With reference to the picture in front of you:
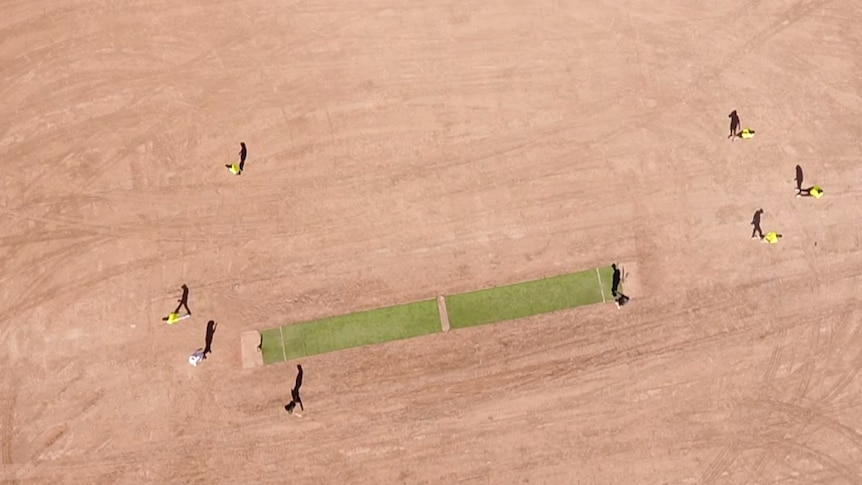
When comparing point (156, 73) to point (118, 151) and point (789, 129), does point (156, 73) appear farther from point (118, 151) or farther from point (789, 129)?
point (789, 129)

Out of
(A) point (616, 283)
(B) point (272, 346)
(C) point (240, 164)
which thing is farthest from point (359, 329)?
(A) point (616, 283)

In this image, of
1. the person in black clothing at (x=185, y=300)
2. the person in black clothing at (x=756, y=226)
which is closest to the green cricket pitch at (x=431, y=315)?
the person in black clothing at (x=185, y=300)

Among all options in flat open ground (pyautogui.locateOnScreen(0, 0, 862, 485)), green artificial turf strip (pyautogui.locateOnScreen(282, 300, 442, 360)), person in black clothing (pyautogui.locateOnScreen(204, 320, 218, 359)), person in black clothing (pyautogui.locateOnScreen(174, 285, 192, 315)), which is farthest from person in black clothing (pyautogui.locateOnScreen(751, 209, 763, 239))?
person in black clothing (pyautogui.locateOnScreen(174, 285, 192, 315))

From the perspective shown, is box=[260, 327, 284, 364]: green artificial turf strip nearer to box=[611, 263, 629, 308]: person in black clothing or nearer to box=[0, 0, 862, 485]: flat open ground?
box=[0, 0, 862, 485]: flat open ground

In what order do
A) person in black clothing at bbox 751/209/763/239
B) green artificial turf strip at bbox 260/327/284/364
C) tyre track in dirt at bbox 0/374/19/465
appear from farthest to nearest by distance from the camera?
person in black clothing at bbox 751/209/763/239, green artificial turf strip at bbox 260/327/284/364, tyre track in dirt at bbox 0/374/19/465

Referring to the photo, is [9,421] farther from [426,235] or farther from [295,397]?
[426,235]

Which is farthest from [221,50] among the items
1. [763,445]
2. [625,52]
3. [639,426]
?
[763,445]
